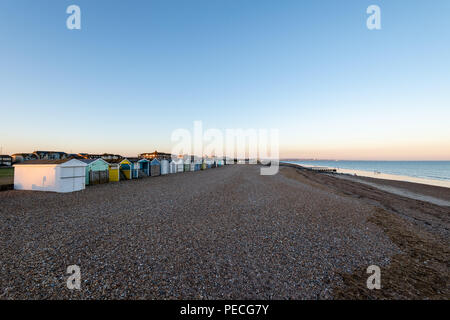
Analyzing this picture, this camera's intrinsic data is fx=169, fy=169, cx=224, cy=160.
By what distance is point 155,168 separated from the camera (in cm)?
3391

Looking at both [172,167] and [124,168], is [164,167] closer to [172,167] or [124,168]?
[172,167]

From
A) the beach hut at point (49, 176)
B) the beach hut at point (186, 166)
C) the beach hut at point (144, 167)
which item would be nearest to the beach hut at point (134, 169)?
the beach hut at point (144, 167)

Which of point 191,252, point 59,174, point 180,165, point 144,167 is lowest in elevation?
point 191,252

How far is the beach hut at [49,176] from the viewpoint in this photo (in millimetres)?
15508

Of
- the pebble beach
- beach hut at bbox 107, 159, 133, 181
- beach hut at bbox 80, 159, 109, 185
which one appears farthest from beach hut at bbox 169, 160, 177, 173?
the pebble beach

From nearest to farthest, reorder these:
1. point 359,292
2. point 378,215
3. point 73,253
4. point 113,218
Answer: point 359,292 < point 73,253 < point 113,218 < point 378,215

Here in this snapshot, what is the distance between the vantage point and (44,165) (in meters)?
15.8

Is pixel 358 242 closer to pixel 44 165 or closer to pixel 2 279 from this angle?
pixel 2 279

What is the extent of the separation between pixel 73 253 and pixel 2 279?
1.44m

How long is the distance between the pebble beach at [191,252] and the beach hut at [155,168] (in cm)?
2224

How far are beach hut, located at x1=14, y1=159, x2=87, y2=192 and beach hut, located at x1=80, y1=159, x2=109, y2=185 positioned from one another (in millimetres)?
3335

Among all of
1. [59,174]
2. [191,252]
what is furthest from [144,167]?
[191,252]

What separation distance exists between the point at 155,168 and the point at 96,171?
1305cm
